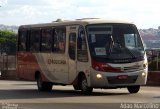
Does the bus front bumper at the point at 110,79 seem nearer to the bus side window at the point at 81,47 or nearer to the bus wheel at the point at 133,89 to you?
the bus side window at the point at 81,47

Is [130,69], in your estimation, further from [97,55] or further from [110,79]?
[97,55]

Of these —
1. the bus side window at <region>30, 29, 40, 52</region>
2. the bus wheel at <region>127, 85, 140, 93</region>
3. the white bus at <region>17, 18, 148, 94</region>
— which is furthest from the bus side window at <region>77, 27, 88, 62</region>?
the bus side window at <region>30, 29, 40, 52</region>

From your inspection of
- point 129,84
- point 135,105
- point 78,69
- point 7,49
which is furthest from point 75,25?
point 7,49

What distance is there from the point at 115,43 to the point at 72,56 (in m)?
2.05

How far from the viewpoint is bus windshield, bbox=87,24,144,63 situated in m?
22.0

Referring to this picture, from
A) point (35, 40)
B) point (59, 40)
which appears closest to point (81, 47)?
point (59, 40)

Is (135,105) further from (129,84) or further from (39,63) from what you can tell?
(39,63)

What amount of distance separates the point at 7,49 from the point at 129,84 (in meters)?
89.2

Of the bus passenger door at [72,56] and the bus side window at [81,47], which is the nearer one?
the bus side window at [81,47]

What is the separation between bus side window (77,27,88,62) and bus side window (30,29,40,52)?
173 inches

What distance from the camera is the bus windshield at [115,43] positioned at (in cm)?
2200

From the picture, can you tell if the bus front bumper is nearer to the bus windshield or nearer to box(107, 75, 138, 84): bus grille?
box(107, 75, 138, 84): bus grille

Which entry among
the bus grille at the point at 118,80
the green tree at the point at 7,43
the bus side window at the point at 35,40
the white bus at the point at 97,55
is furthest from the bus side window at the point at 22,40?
the green tree at the point at 7,43

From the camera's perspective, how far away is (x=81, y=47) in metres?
22.7
